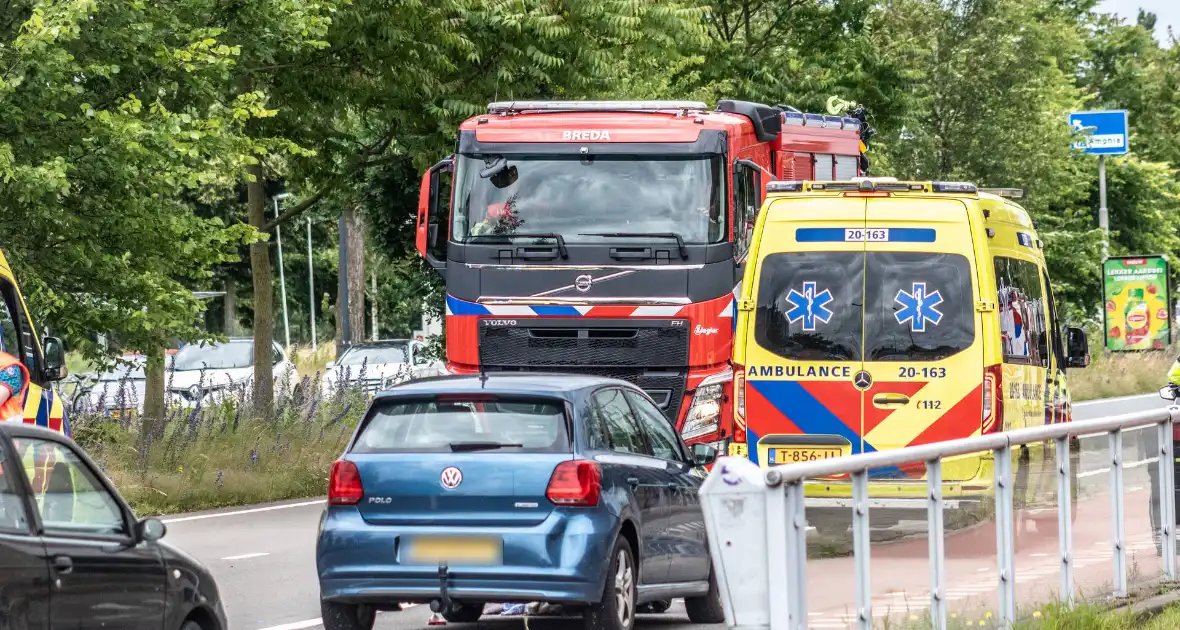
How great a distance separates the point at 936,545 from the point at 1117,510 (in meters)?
2.87

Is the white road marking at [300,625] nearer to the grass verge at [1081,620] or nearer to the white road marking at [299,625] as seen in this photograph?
the white road marking at [299,625]

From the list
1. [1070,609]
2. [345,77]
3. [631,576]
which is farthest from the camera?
[345,77]

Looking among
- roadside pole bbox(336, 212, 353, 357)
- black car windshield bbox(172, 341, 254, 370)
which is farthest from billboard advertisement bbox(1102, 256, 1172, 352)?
black car windshield bbox(172, 341, 254, 370)

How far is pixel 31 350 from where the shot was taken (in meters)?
13.1

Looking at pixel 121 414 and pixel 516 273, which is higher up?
pixel 516 273

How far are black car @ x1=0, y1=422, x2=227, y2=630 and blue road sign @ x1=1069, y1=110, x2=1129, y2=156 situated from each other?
39226 mm

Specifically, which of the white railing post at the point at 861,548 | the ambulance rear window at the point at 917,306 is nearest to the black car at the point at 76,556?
the white railing post at the point at 861,548

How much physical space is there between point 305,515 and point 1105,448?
9.50m

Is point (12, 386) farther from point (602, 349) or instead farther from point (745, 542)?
point (745, 542)

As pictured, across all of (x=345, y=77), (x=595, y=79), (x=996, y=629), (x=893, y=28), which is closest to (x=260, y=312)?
(x=345, y=77)

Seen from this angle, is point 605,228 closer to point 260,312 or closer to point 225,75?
point 225,75

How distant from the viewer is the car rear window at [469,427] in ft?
30.4

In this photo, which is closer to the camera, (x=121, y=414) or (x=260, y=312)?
(x=121, y=414)

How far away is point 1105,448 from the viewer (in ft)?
32.6
